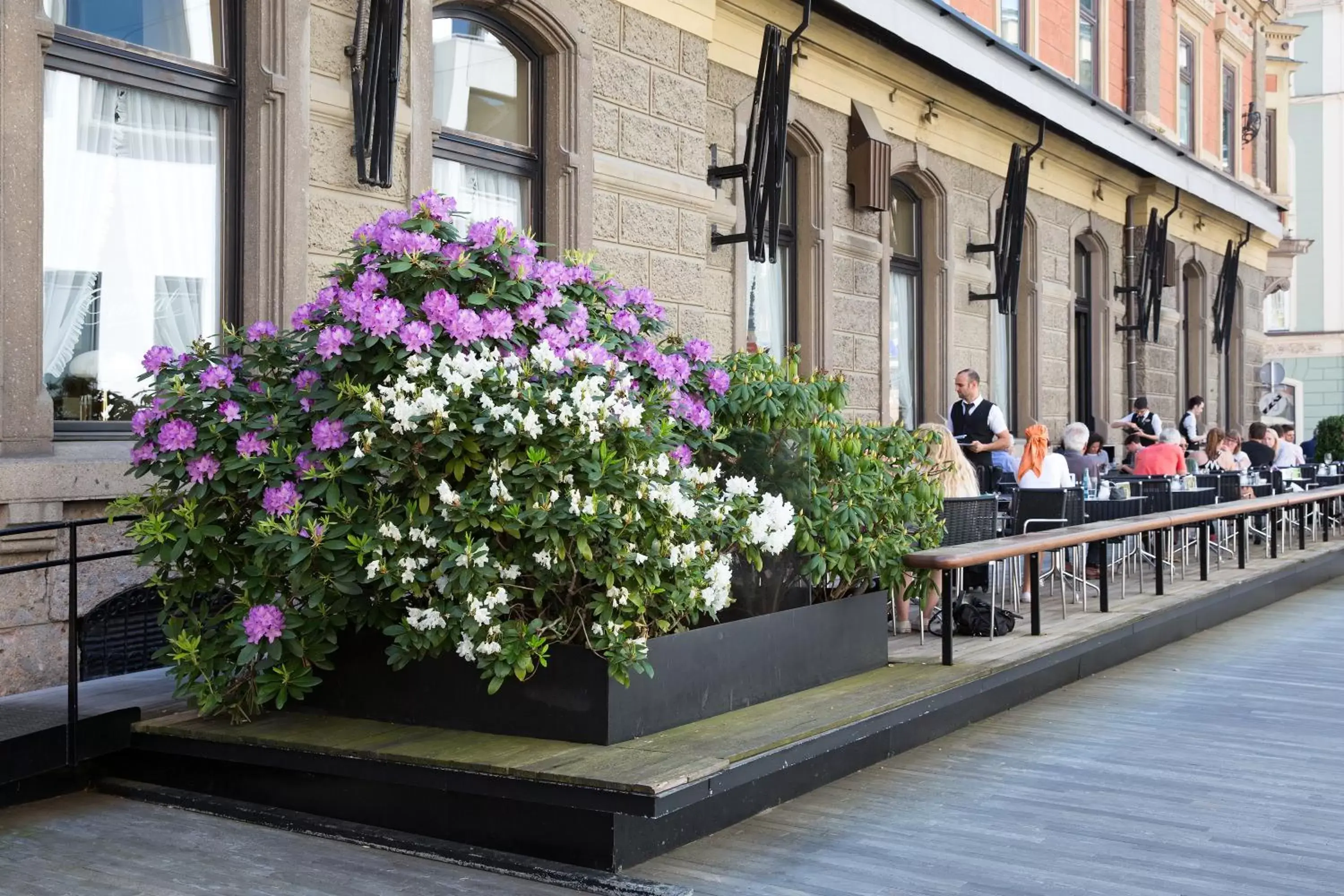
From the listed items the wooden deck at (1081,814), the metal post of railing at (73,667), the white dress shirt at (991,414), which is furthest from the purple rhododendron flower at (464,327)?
the white dress shirt at (991,414)

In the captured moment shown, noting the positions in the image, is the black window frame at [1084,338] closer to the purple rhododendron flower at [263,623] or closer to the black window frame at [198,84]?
the black window frame at [198,84]

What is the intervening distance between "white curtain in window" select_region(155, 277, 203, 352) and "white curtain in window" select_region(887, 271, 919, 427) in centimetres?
855

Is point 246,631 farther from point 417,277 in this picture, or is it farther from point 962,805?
point 962,805

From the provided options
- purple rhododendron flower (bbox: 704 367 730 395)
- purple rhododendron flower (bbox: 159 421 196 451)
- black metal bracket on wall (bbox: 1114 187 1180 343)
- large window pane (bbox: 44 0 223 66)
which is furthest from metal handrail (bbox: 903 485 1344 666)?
black metal bracket on wall (bbox: 1114 187 1180 343)

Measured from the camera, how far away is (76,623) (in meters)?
5.55

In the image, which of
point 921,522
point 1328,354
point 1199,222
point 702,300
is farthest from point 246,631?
point 1328,354

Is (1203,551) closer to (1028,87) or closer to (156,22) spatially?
(1028,87)

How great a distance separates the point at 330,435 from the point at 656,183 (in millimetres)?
5273

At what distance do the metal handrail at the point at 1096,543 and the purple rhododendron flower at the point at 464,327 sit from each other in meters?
2.70

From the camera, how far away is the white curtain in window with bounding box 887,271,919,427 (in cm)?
1464

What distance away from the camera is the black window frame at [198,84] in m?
6.67

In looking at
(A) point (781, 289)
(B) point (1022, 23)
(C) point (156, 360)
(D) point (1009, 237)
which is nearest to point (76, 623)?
(C) point (156, 360)

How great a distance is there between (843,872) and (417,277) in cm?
269

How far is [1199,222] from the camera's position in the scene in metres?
22.5
